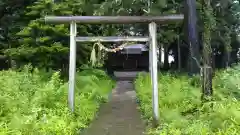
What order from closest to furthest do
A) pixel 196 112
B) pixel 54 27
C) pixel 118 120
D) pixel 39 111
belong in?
pixel 39 111 < pixel 196 112 < pixel 118 120 < pixel 54 27

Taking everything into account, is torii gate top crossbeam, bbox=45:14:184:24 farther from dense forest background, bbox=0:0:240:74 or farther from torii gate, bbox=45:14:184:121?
dense forest background, bbox=0:0:240:74

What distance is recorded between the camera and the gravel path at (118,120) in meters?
9.98

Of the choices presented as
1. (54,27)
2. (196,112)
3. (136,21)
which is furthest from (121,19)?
(54,27)

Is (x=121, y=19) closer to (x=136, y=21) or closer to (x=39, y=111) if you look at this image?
(x=136, y=21)

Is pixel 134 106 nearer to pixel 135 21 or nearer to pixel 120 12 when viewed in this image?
pixel 120 12

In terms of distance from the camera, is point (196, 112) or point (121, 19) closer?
point (121, 19)

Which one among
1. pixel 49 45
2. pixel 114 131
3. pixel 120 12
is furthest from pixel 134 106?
pixel 49 45

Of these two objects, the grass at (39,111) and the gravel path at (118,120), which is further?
the gravel path at (118,120)

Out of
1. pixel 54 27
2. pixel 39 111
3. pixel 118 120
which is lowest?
pixel 118 120

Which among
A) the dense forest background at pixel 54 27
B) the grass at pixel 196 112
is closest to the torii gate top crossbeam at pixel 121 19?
the dense forest background at pixel 54 27

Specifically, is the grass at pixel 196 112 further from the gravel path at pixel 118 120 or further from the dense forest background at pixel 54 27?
the dense forest background at pixel 54 27

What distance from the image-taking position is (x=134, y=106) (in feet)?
48.3

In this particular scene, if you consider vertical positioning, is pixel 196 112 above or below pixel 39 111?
below

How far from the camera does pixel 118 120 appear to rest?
38.4 feet
